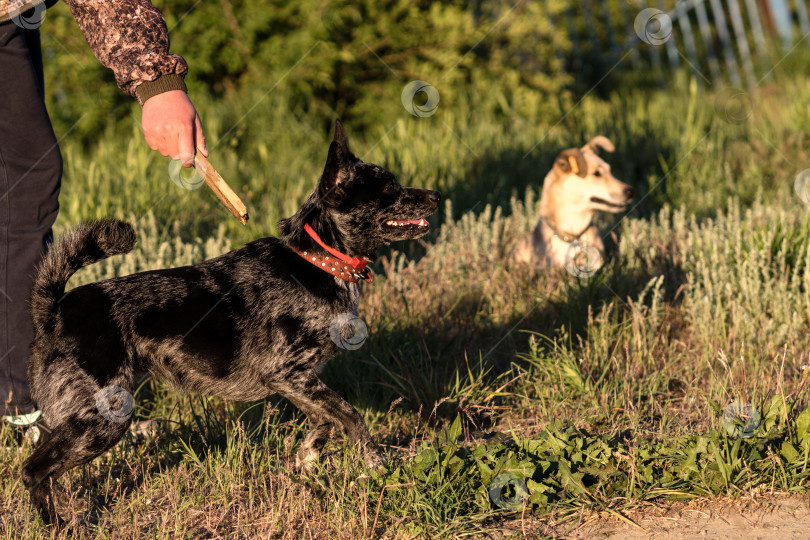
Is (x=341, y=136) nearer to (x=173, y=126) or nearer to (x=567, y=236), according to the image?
(x=173, y=126)

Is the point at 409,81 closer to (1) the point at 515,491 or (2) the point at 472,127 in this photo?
(2) the point at 472,127

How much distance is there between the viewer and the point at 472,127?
28.0ft

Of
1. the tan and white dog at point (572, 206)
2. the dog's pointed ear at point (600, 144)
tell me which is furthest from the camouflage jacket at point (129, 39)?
the dog's pointed ear at point (600, 144)

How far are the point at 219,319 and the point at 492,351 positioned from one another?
192 cm

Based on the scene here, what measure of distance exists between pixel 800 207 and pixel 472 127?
336 cm

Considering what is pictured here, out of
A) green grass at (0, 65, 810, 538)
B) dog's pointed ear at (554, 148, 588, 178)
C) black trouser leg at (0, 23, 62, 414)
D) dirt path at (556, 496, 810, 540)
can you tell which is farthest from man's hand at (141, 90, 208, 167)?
dog's pointed ear at (554, 148, 588, 178)

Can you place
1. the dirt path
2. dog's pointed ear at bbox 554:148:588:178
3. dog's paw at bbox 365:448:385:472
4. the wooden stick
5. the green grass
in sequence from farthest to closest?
dog's pointed ear at bbox 554:148:588:178, dog's paw at bbox 365:448:385:472, the green grass, the wooden stick, the dirt path

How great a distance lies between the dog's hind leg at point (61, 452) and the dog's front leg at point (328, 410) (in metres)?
0.74

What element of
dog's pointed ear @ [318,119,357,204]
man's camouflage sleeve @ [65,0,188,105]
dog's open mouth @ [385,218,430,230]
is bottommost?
dog's open mouth @ [385,218,430,230]

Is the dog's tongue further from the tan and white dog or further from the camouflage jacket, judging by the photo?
the tan and white dog

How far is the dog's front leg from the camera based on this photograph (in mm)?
3510

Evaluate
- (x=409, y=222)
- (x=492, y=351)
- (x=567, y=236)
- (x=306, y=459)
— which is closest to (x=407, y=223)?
(x=409, y=222)

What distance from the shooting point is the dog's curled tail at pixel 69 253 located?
3.22 metres

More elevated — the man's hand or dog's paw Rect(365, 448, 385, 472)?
the man's hand
